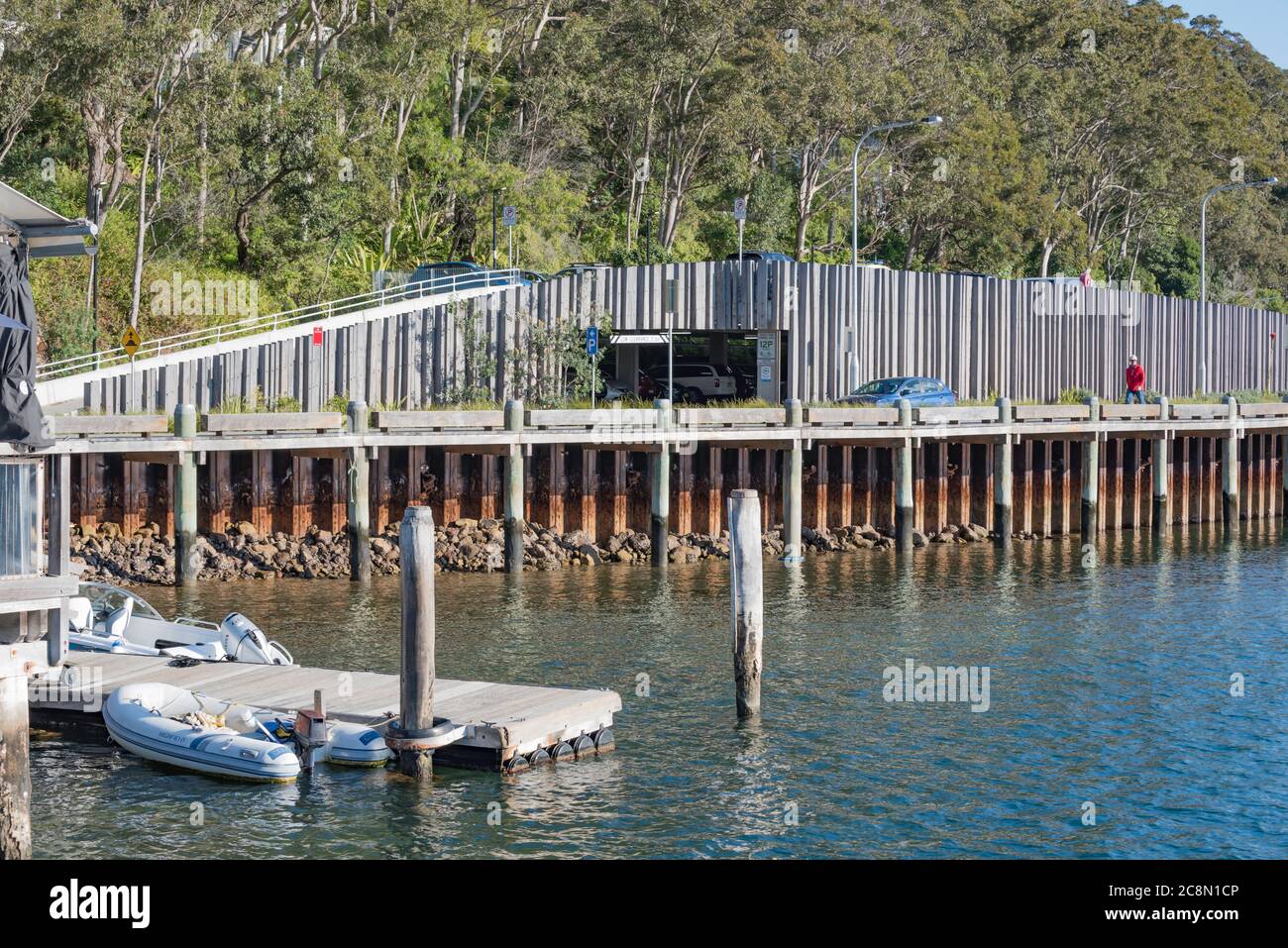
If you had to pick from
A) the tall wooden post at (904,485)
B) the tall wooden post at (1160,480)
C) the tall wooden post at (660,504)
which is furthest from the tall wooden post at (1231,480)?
the tall wooden post at (660,504)

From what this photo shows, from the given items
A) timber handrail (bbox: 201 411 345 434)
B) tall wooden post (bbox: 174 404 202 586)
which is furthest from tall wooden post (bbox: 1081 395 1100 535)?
tall wooden post (bbox: 174 404 202 586)

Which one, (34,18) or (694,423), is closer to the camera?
(694,423)

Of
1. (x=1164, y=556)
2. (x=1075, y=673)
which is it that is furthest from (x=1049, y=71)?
(x=1075, y=673)

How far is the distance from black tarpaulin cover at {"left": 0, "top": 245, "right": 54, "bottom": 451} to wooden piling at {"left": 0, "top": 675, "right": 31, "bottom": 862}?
1.81 meters

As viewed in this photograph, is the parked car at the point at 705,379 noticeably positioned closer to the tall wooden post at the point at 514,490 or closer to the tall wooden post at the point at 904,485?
the tall wooden post at the point at 904,485

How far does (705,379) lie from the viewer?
55062mm

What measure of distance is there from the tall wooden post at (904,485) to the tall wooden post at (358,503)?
13.4 m

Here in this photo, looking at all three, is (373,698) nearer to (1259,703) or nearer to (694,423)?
(1259,703)

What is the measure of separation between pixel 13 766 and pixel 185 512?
59.5 ft

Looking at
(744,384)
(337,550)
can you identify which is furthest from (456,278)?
(744,384)

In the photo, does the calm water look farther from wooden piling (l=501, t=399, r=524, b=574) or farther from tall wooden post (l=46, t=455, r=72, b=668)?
tall wooden post (l=46, t=455, r=72, b=668)

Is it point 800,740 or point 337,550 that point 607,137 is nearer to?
point 337,550

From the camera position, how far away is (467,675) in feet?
79.4
